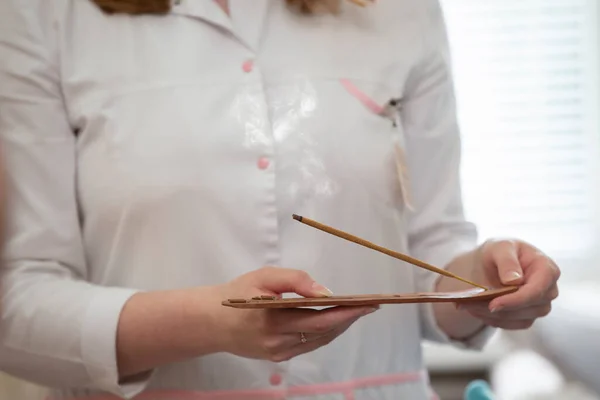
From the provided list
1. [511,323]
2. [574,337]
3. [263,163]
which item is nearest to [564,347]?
[574,337]

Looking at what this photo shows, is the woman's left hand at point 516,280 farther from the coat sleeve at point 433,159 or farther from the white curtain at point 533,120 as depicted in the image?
the white curtain at point 533,120

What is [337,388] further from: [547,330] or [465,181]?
[465,181]

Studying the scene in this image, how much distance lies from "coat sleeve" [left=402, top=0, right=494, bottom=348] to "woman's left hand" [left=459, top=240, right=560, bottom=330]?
114 millimetres

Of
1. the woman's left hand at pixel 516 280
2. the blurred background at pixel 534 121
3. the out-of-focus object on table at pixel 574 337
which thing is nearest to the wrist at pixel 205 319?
the woman's left hand at pixel 516 280

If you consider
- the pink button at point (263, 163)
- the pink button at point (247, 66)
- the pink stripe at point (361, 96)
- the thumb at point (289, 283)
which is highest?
the pink button at point (247, 66)

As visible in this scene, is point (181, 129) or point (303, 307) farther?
point (181, 129)

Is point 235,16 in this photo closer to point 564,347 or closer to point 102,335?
point 102,335

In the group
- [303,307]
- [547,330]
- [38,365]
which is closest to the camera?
[303,307]

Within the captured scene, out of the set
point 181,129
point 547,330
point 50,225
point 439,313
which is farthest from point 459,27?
point 50,225

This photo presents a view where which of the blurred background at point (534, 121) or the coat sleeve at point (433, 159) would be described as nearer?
the coat sleeve at point (433, 159)

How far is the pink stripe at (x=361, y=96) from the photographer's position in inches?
31.1

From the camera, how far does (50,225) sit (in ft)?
2.32

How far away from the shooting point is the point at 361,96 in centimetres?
79

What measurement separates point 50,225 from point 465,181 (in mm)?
906
